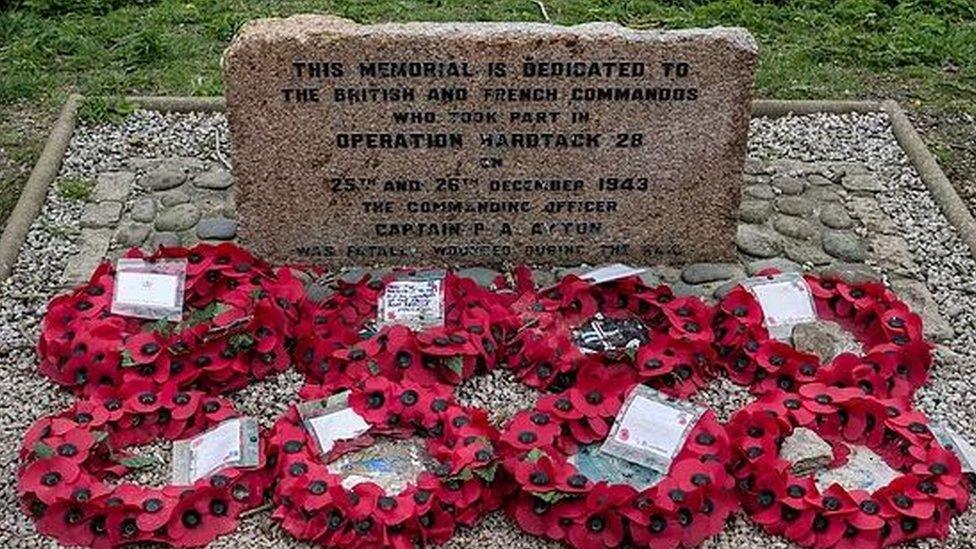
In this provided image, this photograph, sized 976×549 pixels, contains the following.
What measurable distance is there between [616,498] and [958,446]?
1324 millimetres

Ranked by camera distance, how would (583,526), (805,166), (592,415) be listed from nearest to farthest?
(583,526) < (592,415) < (805,166)

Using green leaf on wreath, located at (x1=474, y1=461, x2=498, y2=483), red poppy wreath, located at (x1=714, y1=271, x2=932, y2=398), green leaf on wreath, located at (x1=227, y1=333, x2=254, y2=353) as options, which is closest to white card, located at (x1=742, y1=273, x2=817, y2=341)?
red poppy wreath, located at (x1=714, y1=271, x2=932, y2=398)

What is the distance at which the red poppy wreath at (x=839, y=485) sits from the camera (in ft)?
14.9

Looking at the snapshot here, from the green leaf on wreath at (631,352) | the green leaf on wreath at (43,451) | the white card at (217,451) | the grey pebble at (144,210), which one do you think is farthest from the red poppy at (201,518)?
the grey pebble at (144,210)

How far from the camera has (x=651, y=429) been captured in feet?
16.0

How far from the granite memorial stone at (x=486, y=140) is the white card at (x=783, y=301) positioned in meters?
0.37

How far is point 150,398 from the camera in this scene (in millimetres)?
5051

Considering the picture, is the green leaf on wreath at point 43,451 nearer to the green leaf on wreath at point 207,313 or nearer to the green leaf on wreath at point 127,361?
the green leaf on wreath at point 127,361

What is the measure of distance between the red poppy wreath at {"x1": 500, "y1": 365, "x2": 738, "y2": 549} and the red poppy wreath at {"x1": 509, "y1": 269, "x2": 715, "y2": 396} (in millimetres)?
432

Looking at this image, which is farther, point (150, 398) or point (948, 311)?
point (948, 311)

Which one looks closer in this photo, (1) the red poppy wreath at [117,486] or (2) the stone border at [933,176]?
(1) the red poppy wreath at [117,486]

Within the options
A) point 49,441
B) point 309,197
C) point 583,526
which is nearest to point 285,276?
point 309,197

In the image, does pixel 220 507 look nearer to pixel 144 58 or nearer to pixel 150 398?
pixel 150 398

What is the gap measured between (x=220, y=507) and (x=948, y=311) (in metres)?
3.14
